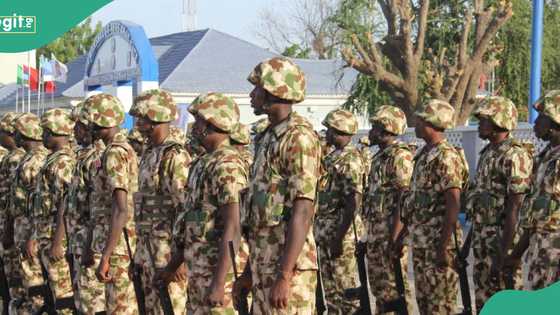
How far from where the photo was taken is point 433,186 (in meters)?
8.02

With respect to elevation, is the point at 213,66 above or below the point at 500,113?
above

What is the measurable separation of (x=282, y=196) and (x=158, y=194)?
77.5 inches

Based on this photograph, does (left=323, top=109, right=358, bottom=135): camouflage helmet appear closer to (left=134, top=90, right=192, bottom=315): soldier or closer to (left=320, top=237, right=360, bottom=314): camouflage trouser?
(left=320, top=237, right=360, bottom=314): camouflage trouser

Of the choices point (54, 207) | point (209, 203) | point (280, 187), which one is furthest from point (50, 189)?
point (280, 187)

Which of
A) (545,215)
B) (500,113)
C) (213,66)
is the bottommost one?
(545,215)

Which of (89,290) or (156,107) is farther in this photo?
(89,290)

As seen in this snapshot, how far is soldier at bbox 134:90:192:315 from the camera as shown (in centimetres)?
738

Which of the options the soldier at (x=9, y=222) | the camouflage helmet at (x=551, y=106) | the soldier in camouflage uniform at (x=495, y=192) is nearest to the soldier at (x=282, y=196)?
the camouflage helmet at (x=551, y=106)

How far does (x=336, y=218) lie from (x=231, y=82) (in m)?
24.4

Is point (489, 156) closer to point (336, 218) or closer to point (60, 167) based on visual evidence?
point (336, 218)

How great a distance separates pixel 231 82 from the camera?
33438mm

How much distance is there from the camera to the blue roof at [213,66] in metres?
32.7

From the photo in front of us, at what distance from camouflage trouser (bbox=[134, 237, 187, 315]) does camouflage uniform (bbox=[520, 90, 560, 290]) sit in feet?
7.73

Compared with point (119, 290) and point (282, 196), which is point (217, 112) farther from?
point (119, 290)
